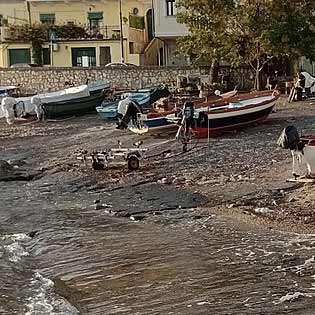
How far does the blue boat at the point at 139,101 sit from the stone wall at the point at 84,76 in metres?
5.70

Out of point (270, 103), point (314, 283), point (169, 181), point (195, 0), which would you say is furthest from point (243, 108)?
point (314, 283)

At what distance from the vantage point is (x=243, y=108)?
25.5 metres

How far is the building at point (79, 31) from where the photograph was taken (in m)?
49.3

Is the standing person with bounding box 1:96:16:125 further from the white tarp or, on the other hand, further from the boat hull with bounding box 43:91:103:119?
the boat hull with bounding box 43:91:103:119

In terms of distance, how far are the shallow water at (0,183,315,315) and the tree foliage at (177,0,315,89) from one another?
19.0 m

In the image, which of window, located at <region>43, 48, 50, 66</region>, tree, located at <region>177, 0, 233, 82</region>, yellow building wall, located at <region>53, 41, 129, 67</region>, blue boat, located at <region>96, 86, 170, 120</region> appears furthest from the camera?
window, located at <region>43, 48, 50, 66</region>

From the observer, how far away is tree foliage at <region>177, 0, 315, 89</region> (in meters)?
32.5

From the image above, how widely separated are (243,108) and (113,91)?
1462 centimetres

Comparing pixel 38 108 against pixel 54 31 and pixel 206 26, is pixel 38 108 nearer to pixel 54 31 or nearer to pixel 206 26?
pixel 206 26

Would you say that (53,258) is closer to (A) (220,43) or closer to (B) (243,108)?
(B) (243,108)

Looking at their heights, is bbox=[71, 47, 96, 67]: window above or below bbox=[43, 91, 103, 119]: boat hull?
above

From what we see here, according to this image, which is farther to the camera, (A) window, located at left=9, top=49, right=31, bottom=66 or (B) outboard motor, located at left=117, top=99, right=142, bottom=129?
(A) window, located at left=9, top=49, right=31, bottom=66

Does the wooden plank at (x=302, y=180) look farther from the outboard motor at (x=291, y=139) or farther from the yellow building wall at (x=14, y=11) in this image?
the yellow building wall at (x=14, y=11)

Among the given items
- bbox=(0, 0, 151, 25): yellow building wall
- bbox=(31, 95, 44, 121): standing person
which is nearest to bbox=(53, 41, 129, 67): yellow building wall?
bbox=(0, 0, 151, 25): yellow building wall
